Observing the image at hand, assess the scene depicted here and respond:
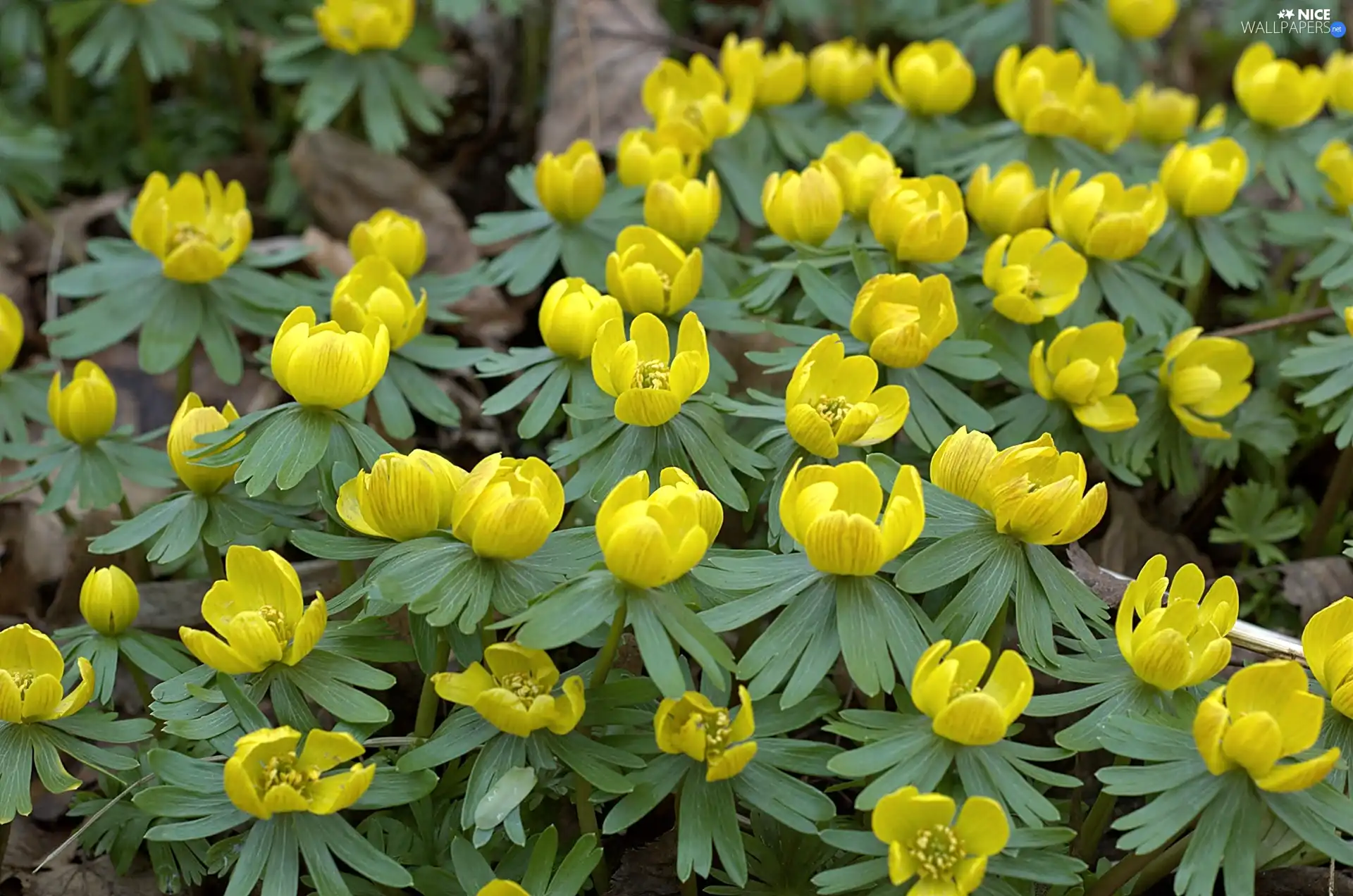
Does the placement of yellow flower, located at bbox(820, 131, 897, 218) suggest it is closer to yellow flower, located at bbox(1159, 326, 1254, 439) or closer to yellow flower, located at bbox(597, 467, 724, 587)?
yellow flower, located at bbox(1159, 326, 1254, 439)

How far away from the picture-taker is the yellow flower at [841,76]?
9.00 ft

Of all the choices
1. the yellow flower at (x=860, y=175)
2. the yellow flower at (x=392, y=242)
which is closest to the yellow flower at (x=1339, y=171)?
the yellow flower at (x=860, y=175)

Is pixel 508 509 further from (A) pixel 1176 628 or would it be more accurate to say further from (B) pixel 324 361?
(A) pixel 1176 628

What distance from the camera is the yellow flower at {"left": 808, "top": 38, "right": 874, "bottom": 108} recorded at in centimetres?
274

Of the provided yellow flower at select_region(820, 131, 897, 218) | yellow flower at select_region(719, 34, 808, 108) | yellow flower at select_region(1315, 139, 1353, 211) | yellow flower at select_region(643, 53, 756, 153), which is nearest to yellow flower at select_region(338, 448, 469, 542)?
yellow flower at select_region(820, 131, 897, 218)

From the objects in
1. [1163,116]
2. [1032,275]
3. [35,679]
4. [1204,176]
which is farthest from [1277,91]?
[35,679]

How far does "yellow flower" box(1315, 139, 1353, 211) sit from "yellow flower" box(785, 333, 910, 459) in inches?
51.4

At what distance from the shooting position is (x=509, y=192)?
11.8 ft

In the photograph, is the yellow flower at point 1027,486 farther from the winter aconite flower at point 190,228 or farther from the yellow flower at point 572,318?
the winter aconite flower at point 190,228

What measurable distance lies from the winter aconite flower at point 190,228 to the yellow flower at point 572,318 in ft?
2.48

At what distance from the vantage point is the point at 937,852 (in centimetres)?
128

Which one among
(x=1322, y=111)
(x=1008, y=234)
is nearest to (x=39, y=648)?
(x=1008, y=234)

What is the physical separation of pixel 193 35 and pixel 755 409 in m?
2.01

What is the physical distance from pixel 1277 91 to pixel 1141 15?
64cm
